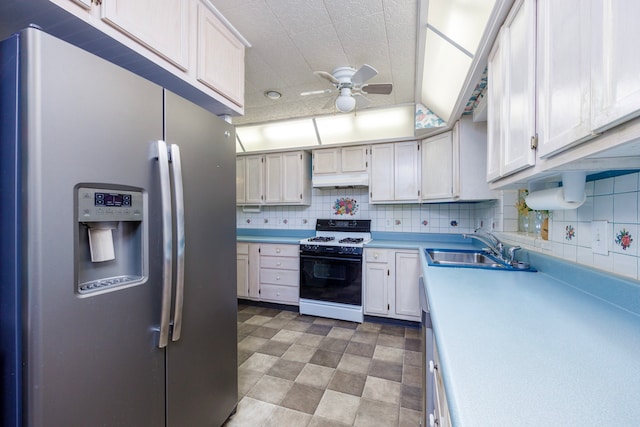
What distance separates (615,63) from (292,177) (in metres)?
3.26

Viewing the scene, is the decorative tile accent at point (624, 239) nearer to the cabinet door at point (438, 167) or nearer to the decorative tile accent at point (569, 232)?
the decorative tile accent at point (569, 232)

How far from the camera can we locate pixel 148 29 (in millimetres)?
1104

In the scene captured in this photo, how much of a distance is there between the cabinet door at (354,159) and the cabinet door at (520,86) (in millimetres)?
2130

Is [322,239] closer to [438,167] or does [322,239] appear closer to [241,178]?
[241,178]

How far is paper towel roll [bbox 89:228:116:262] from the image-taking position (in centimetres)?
87

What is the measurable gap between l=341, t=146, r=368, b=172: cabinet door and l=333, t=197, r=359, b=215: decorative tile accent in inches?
18.6

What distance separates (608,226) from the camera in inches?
42.6

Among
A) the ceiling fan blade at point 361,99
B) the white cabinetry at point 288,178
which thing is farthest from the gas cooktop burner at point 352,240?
the ceiling fan blade at point 361,99

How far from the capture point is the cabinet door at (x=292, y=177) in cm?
362

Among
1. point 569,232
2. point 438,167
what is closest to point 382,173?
point 438,167

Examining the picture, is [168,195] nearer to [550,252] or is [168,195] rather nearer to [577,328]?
[577,328]

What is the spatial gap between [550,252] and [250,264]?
299 centimetres

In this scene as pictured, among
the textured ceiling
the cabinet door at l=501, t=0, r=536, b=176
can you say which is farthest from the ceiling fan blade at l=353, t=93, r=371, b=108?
the cabinet door at l=501, t=0, r=536, b=176

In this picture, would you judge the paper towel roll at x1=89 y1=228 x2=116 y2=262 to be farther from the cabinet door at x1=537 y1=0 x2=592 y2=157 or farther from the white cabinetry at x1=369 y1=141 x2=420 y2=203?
the white cabinetry at x1=369 y1=141 x2=420 y2=203
